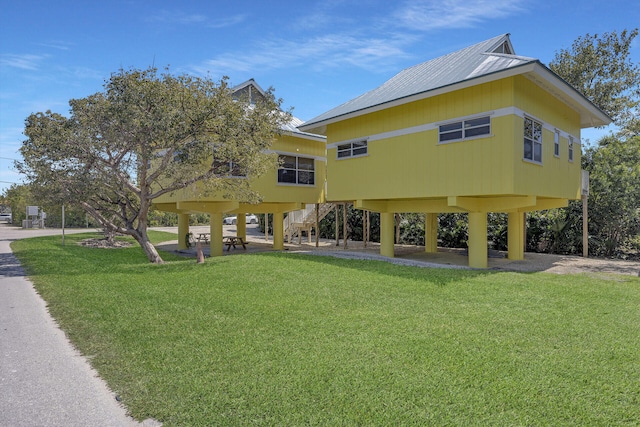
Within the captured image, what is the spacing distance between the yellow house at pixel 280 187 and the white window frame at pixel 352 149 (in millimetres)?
2220

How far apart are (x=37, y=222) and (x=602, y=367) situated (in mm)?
47923

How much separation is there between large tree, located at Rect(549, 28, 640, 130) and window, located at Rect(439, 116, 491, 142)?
14704 mm

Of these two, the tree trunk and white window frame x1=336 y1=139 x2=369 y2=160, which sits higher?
white window frame x1=336 y1=139 x2=369 y2=160

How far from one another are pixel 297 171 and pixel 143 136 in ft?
25.7

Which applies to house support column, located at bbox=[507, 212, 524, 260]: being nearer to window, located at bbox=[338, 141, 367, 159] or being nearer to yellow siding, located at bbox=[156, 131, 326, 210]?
window, located at bbox=[338, 141, 367, 159]

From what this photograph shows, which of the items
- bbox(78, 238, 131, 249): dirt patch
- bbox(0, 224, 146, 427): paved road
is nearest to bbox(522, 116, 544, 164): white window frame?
bbox(0, 224, 146, 427): paved road

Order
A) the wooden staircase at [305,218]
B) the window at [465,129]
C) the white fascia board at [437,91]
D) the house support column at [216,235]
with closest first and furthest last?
the white fascia board at [437,91] → the window at [465,129] → the house support column at [216,235] → the wooden staircase at [305,218]

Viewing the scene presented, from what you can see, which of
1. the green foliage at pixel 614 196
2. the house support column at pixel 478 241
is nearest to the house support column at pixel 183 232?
the house support column at pixel 478 241

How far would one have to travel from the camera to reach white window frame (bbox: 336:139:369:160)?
1488cm

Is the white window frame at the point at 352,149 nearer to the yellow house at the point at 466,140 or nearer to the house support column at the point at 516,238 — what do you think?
the yellow house at the point at 466,140

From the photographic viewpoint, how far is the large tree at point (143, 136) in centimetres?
1120

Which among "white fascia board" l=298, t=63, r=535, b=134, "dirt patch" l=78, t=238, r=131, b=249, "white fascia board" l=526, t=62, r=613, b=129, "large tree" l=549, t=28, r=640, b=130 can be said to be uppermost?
"large tree" l=549, t=28, r=640, b=130

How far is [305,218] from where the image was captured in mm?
22188

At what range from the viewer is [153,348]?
17.3 feet
